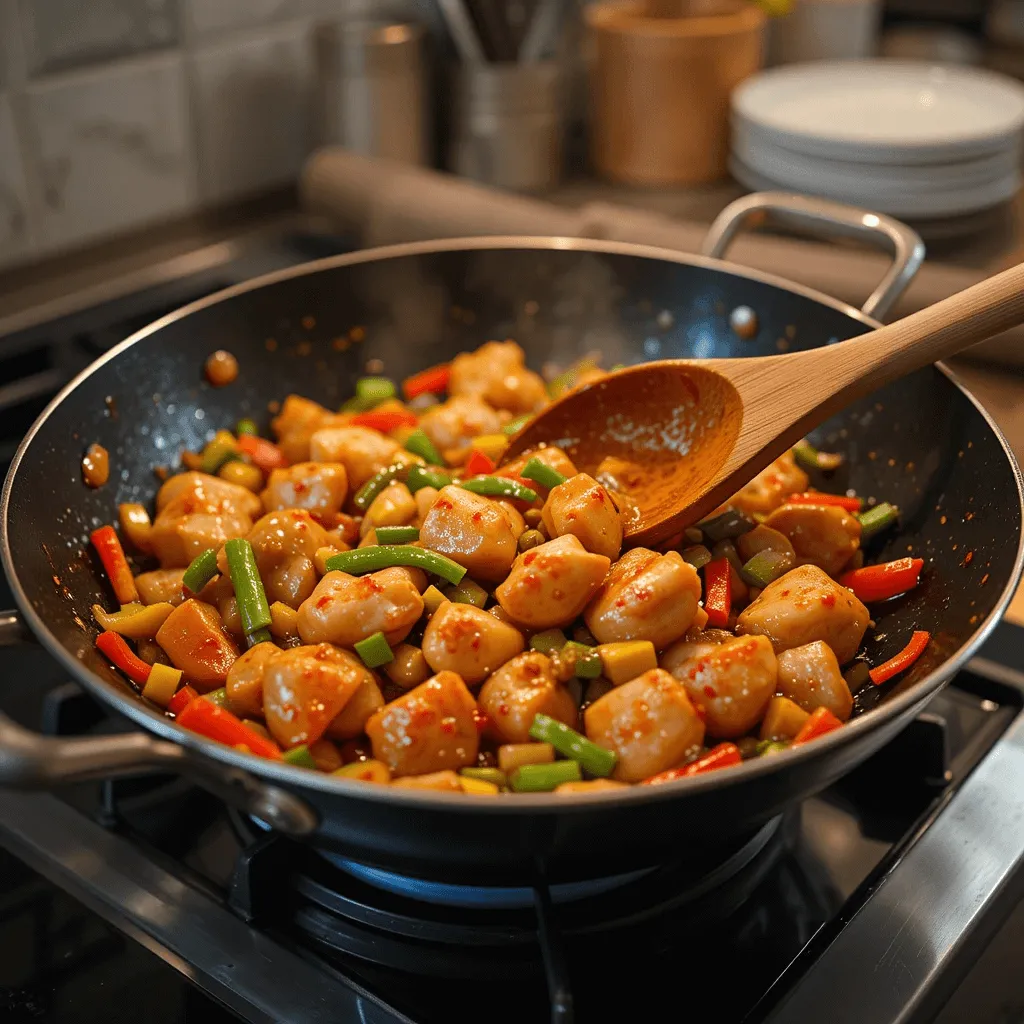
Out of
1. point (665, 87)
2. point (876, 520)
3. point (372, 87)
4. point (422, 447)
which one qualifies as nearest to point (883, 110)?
point (665, 87)

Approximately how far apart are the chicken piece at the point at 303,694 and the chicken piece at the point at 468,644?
0.10 m

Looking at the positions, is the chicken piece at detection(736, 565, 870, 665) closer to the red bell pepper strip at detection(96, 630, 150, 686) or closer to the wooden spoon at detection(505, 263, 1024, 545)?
the wooden spoon at detection(505, 263, 1024, 545)

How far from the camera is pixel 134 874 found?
122 centimetres

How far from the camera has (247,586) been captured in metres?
1.38

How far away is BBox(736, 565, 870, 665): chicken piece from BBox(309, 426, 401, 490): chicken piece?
22.7 inches

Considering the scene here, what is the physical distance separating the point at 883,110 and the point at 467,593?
199 cm

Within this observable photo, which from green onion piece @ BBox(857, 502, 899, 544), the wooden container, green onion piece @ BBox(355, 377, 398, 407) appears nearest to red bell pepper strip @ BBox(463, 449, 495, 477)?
green onion piece @ BBox(355, 377, 398, 407)

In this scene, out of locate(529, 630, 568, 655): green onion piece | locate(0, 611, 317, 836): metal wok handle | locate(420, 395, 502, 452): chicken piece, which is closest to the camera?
locate(0, 611, 317, 836): metal wok handle

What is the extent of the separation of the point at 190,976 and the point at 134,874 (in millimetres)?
149

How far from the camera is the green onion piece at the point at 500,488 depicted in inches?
58.4

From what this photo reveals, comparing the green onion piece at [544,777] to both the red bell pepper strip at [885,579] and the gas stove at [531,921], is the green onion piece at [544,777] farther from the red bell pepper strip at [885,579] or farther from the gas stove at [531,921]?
the red bell pepper strip at [885,579]

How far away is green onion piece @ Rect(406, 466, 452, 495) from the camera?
1.58 meters

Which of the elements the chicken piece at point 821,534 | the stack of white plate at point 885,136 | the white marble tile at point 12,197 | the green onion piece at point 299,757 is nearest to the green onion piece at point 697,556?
the chicken piece at point 821,534

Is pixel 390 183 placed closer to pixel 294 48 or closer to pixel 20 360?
pixel 294 48
